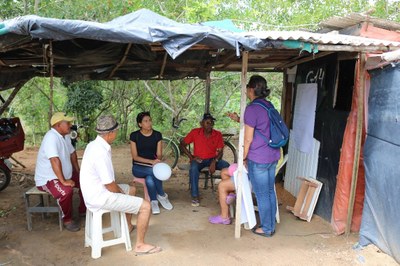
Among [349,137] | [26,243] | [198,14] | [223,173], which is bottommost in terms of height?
[26,243]

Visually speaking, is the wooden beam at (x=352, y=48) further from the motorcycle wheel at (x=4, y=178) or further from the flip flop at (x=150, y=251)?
the motorcycle wheel at (x=4, y=178)

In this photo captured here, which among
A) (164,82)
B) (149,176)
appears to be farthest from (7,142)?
(164,82)

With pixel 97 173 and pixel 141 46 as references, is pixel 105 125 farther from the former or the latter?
pixel 141 46

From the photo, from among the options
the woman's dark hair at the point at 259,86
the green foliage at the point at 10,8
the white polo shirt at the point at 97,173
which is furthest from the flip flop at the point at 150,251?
the green foliage at the point at 10,8

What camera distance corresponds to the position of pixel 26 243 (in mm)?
3629

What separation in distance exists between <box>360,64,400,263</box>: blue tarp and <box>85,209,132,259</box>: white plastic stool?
8.11ft

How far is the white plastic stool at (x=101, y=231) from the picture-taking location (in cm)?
325

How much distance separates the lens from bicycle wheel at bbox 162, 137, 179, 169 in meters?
7.52

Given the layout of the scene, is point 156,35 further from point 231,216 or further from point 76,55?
point 231,216

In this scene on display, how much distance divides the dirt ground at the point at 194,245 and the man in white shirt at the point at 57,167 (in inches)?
13.5

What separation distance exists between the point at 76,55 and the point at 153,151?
1.63 metres

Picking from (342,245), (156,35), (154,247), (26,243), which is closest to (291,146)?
(342,245)

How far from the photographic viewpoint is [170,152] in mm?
8289

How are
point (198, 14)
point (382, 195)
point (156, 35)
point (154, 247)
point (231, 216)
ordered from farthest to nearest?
1. point (198, 14)
2. point (231, 216)
3. point (154, 247)
4. point (382, 195)
5. point (156, 35)
